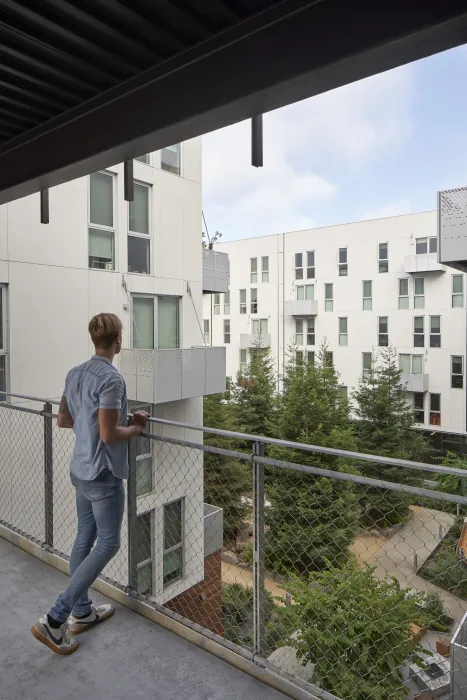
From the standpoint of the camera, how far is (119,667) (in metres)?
2.16

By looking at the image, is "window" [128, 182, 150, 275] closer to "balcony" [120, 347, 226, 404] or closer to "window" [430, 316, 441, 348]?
"balcony" [120, 347, 226, 404]

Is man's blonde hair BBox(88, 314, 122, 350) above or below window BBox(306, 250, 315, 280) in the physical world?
below

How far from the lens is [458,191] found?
10.2 meters

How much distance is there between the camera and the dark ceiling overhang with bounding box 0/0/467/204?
152 cm

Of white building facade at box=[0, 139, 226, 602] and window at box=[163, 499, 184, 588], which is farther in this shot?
window at box=[163, 499, 184, 588]

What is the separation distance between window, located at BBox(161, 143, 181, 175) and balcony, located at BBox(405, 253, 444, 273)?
12.9m

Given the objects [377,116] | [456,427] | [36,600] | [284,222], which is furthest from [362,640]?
[284,222]

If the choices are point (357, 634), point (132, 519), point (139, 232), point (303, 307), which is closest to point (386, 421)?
point (303, 307)

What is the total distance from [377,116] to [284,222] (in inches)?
611

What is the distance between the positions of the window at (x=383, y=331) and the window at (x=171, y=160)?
544 inches

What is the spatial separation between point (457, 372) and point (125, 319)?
1543 centimetres

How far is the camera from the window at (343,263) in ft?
74.1

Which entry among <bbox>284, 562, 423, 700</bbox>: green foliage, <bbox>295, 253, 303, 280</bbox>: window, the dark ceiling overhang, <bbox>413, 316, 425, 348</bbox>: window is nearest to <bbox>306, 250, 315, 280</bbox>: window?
<bbox>295, 253, 303, 280</bbox>: window

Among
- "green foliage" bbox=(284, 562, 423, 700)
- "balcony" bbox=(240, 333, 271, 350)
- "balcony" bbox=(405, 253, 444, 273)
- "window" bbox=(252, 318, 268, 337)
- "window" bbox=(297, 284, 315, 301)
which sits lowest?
"green foliage" bbox=(284, 562, 423, 700)
